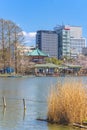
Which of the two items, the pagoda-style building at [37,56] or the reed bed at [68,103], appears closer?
the reed bed at [68,103]

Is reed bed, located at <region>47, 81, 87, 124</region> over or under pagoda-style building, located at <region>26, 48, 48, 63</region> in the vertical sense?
over

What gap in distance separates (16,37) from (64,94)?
3389 inches

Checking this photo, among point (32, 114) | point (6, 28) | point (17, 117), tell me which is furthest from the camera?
point (6, 28)

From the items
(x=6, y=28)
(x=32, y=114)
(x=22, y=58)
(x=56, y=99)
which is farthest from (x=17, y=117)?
(x=22, y=58)

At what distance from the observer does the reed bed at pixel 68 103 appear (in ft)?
59.8

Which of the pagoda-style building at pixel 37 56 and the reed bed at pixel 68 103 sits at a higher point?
the reed bed at pixel 68 103

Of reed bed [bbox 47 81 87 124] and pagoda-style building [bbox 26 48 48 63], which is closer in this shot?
reed bed [bbox 47 81 87 124]

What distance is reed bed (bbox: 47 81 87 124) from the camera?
59.8 ft

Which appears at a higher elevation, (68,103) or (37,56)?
(68,103)

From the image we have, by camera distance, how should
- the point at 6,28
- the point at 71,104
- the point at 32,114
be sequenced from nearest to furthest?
the point at 71,104 → the point at 32,114 → the point at 6,28

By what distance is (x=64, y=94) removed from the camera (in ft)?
61.1

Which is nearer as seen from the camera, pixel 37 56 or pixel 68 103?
pixel 68 103

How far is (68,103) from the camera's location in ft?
60.0

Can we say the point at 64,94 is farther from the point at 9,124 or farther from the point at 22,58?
the point at 22,58
